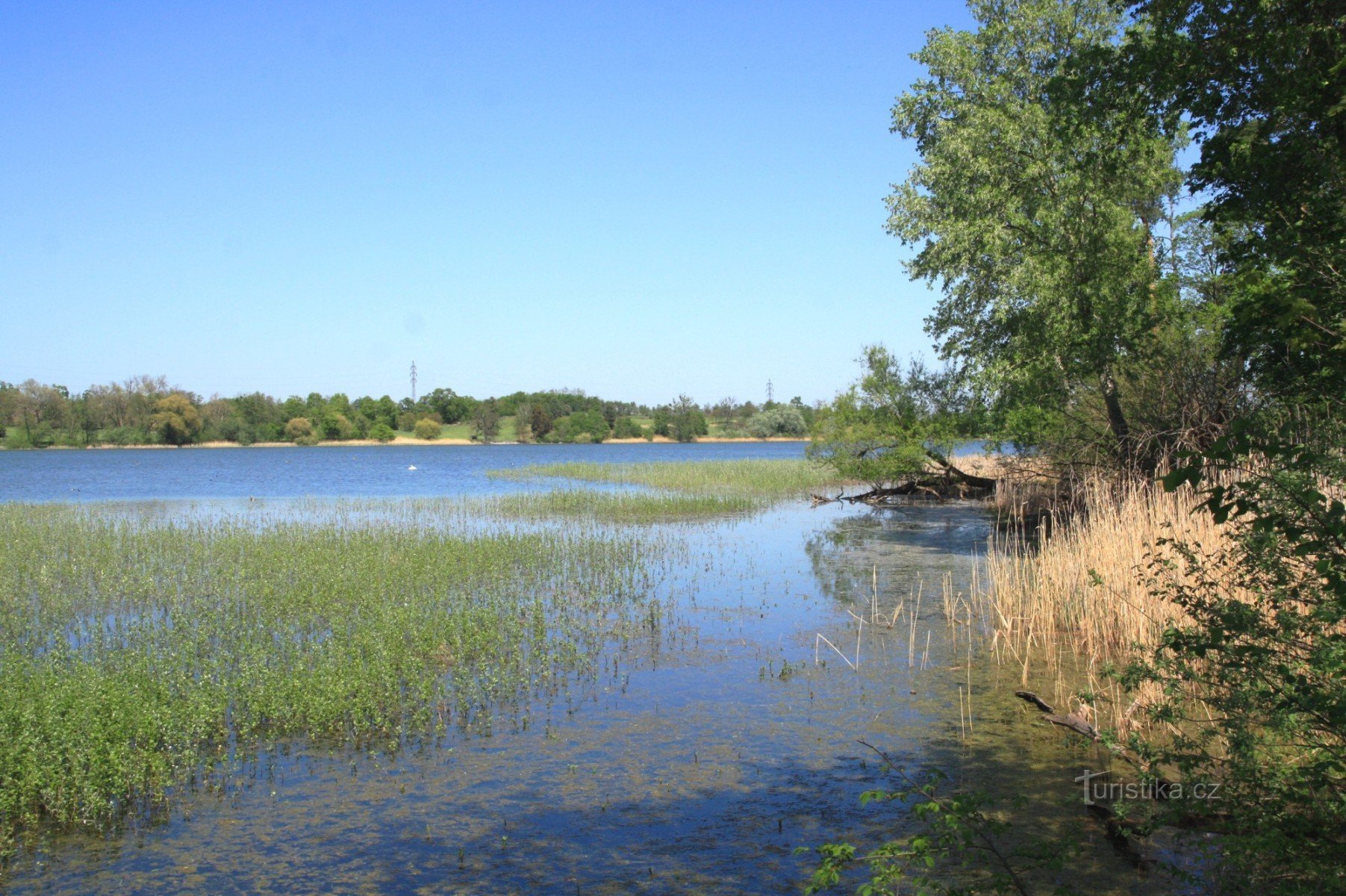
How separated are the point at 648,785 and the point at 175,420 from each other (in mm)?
107105

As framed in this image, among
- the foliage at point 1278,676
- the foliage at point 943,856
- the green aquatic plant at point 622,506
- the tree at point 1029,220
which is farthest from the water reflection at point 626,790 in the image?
the green aquatic plant at point 622,506

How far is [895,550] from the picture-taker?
21.1m

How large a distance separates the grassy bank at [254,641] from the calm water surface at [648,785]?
1.64 feet

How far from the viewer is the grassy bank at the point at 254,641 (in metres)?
7.51

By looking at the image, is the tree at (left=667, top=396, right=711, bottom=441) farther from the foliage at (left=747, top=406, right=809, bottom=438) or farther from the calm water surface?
the calm water surface

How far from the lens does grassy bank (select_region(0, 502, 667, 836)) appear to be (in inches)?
296

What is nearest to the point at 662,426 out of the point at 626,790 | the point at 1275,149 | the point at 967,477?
the point at 967,477

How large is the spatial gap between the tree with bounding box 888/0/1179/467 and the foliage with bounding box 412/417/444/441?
103 meters

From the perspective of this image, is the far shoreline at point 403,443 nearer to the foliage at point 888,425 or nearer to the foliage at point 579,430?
the foliage at point 579,430

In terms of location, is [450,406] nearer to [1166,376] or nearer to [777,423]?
[777,423]

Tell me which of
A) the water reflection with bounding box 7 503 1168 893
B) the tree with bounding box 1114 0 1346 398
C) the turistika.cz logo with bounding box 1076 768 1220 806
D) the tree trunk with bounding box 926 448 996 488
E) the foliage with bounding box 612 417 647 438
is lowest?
the water reflection with bounding box 7 503 1168 893

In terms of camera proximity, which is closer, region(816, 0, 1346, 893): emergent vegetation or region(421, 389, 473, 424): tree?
region(816, 0, 1346, 893): emergent vegetation

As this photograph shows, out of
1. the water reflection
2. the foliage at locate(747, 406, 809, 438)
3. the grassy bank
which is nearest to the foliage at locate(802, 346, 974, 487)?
the grassy bank

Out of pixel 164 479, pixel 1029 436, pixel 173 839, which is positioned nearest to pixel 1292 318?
pixel 173 839
